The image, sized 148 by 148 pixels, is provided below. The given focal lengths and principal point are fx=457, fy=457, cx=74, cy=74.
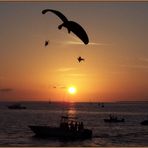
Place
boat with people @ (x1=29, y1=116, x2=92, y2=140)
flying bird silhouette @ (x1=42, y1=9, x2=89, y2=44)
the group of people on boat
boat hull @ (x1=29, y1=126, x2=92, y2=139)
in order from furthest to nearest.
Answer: boat hull @ (x1=29, y1=126, x2=92, y2=139) < boat with people @ (x1=29, y1=116, x2=92, y2=140) < the group of people on boat < flying bird silhouette @ (x1=42, y1=9, x2=89, y2=44)

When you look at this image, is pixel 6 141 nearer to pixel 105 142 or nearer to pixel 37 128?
pixel 37 128

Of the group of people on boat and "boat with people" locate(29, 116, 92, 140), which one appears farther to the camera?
"boat with people" locate(29, 116, 92, 140)

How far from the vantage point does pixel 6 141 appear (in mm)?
20797

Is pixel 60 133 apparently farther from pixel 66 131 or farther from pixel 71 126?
pixel 71 126

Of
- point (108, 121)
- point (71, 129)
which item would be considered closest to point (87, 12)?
point (71, 129)

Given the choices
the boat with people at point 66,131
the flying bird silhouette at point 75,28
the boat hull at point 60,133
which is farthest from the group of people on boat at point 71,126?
the flying bird silhouette at point 75,28

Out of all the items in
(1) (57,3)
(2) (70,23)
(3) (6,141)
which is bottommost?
(3) (6,141)

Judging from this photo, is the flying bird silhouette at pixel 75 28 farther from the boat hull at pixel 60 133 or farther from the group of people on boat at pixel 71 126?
the boat hull at pixel 60 133

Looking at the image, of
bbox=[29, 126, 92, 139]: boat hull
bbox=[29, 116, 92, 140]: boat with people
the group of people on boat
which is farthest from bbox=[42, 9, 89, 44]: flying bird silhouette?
bbox=[29, 126, 92, 139]: boat hull

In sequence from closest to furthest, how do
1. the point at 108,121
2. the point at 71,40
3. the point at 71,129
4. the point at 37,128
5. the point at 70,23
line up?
the point at 70,23, the point at 71,40, the point at 71,129, the point at 37,128, the point at 108,121

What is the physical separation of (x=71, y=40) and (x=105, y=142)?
1297 centimetres

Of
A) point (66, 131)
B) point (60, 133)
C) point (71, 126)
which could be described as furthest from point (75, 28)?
point (60, 133)

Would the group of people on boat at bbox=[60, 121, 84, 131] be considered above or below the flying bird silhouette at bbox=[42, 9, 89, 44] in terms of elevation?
below

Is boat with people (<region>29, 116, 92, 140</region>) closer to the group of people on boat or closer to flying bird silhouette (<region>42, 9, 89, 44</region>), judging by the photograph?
the group of people on boat
